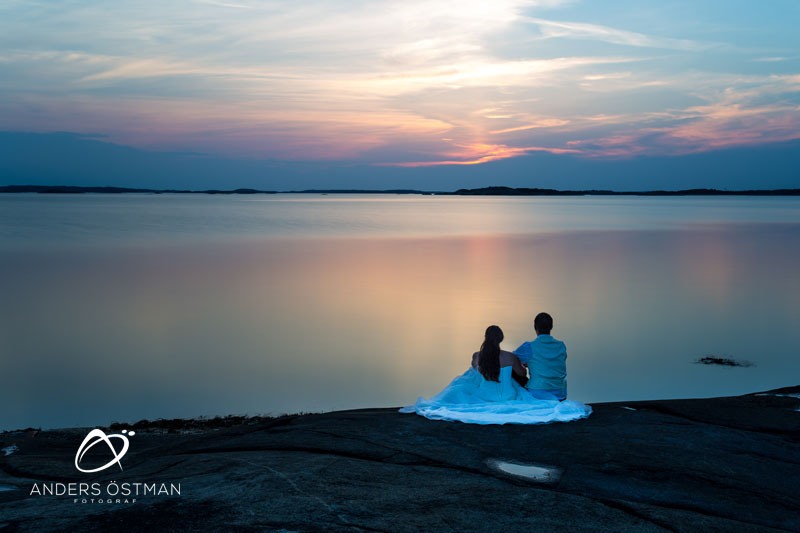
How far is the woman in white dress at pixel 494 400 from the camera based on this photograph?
9211 millimetres

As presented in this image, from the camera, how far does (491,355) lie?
9844mm

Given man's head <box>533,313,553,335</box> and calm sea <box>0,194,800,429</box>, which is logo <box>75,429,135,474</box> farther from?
man's head <box>533,313,553,335</box>

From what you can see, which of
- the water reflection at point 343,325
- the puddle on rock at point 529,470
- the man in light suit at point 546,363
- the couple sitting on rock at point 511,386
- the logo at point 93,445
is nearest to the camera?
the puddle on rock at point 529,470

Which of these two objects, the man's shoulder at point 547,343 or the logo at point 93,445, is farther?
the man's shoulder at point 547,343

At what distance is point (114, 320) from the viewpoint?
2455cm

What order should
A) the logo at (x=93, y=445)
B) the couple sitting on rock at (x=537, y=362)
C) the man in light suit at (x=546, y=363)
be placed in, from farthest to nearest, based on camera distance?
the man in light suit at (x=546, y=363)
the couple sitting on rock at (x=537, y=362)
the logo at (x=93, y=445)

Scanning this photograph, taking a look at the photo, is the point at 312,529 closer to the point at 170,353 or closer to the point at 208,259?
the point at 170,353

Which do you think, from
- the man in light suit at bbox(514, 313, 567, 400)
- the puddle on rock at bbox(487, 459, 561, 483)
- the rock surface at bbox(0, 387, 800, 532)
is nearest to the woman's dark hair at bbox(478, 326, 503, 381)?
the man in light suit at bbox(514, 313, 567, 400)

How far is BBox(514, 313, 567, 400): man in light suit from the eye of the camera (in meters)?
10.0

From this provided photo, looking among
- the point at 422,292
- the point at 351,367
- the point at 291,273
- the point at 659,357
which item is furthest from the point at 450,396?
the point at 291,273

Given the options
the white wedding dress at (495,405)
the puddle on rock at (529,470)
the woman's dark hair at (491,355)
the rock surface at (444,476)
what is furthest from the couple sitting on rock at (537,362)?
the puddle on rock at (529,470)

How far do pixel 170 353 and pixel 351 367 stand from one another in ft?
18.2

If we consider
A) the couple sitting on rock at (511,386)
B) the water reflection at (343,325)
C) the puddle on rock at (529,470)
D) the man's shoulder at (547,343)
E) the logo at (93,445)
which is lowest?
the water reflection at (343,325)

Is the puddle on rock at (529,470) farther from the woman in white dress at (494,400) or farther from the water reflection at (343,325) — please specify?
the water reflection at (343,325)
